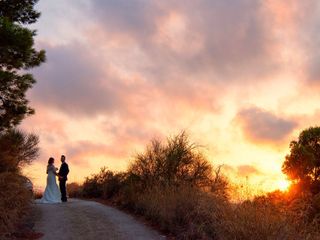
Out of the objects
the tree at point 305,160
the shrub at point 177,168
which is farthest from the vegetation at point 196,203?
the tree at point 305,160

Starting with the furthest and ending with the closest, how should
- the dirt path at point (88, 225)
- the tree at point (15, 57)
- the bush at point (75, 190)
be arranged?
the bush at point (75, 190) < the tree at point (15, 57) < the dirt path at point (88, 225)

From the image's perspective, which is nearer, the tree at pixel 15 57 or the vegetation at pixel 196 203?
the vegetation at pixel 196 203

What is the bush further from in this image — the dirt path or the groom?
the dirt path

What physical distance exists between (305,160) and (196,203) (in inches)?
1025

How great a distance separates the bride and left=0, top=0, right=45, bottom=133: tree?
3457 millimetres

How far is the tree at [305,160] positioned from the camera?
38.8 m

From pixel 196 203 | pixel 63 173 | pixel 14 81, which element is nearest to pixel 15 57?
pixel 14 81

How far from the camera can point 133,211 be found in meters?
22.4

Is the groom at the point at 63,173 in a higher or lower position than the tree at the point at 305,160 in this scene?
lower

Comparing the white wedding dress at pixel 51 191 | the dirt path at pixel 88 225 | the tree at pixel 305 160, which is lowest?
the dirt path at pixel 88 225

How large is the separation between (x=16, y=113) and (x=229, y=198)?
15.2 metres

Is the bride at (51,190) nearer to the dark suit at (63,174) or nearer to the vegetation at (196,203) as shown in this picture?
the dark suit at (63,174)

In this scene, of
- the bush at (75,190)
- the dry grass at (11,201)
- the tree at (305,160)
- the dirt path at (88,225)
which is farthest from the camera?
the tree at (305,160)

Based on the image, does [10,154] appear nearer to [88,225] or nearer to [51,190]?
[51,190]
